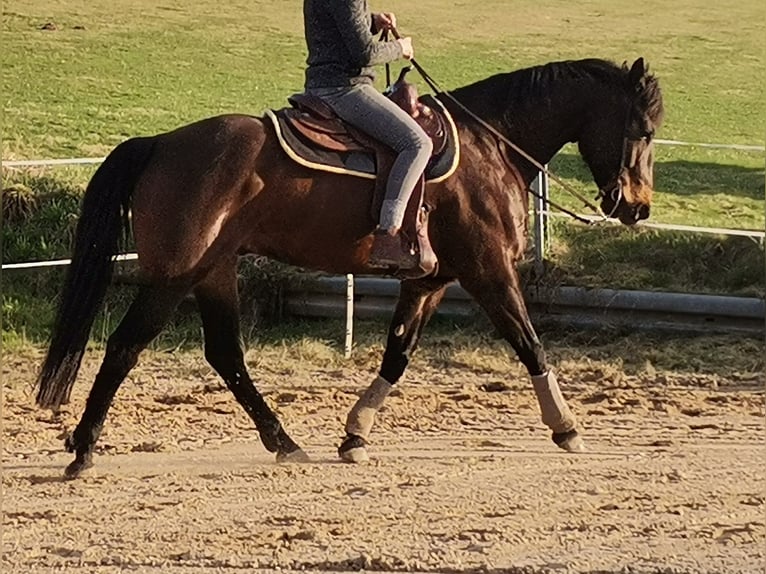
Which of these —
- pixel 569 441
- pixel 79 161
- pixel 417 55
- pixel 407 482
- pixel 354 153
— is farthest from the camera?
pixel 417 55

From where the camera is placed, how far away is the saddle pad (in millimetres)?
7176

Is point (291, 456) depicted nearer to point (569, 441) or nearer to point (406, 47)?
point (569, 441)

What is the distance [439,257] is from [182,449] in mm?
1785

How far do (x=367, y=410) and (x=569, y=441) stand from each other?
108 cm

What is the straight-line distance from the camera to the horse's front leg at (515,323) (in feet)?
24.4

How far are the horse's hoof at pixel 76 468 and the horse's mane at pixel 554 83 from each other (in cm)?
275

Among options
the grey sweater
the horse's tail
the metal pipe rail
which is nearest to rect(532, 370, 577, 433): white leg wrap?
the grey sweater

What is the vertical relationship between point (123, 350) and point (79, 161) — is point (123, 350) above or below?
above

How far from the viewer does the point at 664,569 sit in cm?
556

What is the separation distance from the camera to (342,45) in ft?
23.6

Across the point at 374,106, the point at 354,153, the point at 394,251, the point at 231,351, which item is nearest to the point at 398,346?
the point at 394,251

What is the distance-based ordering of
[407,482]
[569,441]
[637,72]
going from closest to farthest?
[407,482] → [569,441] → [637,72]

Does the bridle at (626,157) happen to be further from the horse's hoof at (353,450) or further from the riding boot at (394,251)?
the horse's hoof at (353,450)

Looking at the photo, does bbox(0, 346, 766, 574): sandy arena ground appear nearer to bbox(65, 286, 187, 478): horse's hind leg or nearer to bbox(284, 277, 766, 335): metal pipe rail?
bbox(65, 286, 187, 478): horse's hind leg
